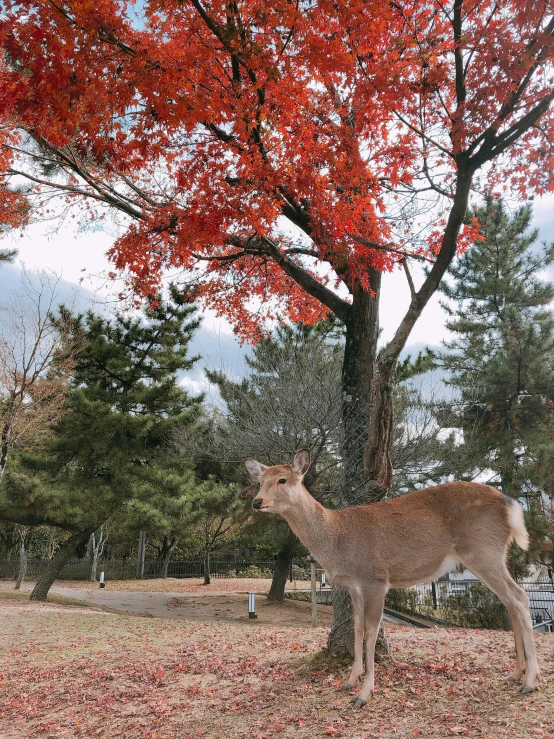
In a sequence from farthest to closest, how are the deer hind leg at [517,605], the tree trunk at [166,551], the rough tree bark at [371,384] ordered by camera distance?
the tree trunk at [166,551] < the rough tree bark at [371,384] < the deer hind leg at [517,605]

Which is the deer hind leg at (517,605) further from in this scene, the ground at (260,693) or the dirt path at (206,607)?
the dirt path at (206,607)

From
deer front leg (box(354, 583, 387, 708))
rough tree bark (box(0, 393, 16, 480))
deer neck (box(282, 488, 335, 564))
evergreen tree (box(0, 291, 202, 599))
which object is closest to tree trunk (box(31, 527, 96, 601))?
evergreen tree (box(0, 291, 202, 599))

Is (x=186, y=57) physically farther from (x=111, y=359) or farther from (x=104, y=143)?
(x=111, y=359)

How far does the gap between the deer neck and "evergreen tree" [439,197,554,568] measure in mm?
13340

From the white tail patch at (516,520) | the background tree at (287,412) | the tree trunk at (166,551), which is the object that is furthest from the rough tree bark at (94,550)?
the white tail patch at (516,520)

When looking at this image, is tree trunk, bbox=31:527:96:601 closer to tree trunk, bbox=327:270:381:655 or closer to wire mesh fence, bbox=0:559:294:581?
wire mesh fence, bbox=0:559:294:581

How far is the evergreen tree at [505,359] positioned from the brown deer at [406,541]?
43.1ft

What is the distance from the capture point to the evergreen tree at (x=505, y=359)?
19.0m

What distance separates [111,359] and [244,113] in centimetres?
1554

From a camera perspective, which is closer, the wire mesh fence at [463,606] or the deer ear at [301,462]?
the deer ear at [301,462]

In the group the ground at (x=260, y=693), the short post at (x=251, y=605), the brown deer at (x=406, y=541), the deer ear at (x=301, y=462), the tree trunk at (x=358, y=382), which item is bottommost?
the short post at (x=251, y=605)

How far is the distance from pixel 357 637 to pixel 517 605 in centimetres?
150

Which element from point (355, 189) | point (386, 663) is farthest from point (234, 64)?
point (386, 663)

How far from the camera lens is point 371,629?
5094 mm
